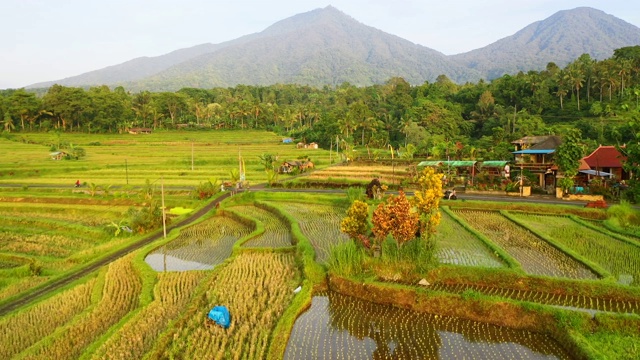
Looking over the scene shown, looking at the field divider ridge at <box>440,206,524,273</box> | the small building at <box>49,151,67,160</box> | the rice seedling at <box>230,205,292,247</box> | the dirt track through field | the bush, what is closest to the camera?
the field divider ridge at <box>440,206,524,273</box>

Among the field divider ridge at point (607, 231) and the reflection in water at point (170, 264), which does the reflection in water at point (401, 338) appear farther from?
the field divider ridge at point (607, 231)

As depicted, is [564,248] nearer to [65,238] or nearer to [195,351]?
[195,351]

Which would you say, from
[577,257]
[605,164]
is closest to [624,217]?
[577,257]

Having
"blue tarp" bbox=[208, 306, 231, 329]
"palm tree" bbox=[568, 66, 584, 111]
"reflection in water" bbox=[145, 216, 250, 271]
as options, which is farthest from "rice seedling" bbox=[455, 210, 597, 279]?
"palm tree" bbox=[568, 66, 584, 111]

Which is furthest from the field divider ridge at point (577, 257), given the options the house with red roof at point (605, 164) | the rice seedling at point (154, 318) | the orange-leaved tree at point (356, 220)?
the house with red roof at point (605, 164)

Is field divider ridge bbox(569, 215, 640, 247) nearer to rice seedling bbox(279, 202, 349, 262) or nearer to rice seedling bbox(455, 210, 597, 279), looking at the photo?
rice seedling bbox(455, 210, 597, 279)

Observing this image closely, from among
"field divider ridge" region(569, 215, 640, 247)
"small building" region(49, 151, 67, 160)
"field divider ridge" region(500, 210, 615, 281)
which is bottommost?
"field divider ridge" region(569, 215, 640, 247)
